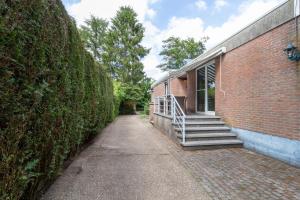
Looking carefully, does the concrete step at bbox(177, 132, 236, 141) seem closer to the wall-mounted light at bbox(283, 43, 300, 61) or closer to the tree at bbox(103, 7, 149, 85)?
the wall-mounted light at bbox(283, 43, 300, 61)

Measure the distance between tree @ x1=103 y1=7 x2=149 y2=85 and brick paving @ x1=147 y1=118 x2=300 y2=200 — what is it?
2250 cm

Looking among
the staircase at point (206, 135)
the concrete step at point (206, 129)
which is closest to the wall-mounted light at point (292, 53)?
the staircase at point (206, 135)

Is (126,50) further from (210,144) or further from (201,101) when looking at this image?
(210,144)

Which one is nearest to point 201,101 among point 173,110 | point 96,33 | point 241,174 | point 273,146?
point 173,110

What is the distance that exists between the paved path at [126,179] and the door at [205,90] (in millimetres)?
3901

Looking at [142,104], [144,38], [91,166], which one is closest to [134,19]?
[144,38]

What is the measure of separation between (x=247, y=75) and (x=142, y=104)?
2104 centimetres

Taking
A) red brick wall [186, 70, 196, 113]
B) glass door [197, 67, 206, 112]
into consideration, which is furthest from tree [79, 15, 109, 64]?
glass door [197, 67, 206, 112]

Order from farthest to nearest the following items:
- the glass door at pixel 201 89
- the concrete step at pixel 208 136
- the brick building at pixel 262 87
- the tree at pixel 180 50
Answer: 1. the tree at pixel 180 50
2. the glass door at pixel 201 89
3. the concrete step at pixel 208 136
4. the brick building at pixel 262 87

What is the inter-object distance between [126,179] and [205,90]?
600 cm

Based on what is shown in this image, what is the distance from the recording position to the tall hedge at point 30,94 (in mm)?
1581

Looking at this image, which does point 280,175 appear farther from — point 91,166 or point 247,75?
point 91,166

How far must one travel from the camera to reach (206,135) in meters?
5.68

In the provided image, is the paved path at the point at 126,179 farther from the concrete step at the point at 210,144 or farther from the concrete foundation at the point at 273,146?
the concrete foundation at the point at 273,146
